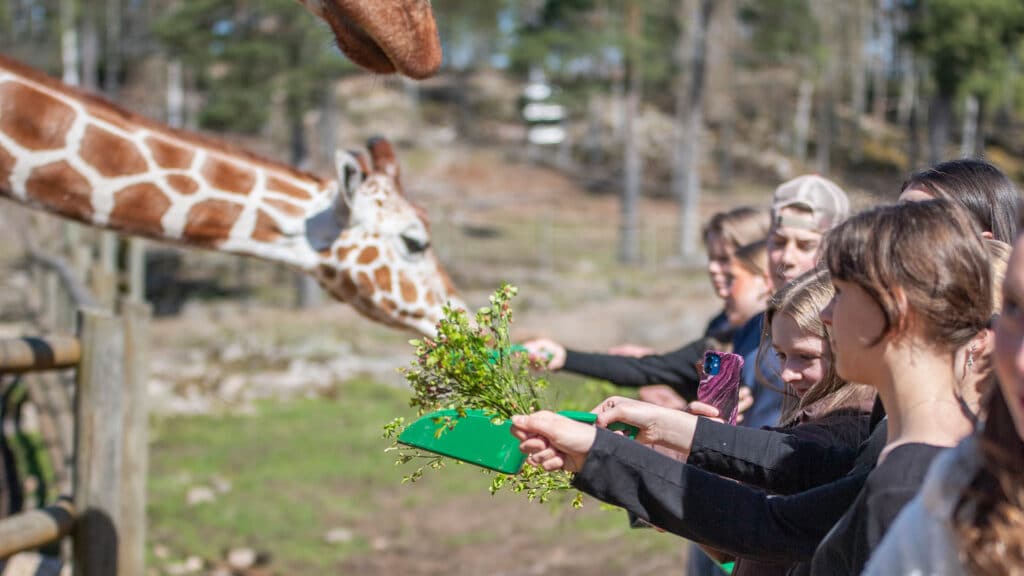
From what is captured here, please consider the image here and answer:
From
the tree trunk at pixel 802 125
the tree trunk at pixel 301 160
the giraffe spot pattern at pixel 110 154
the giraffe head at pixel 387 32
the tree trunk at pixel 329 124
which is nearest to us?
the giraffe head at pixel 387 32

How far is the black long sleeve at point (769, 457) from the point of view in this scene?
6.42 feet

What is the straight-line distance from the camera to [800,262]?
300 cm

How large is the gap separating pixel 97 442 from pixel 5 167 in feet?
3.52

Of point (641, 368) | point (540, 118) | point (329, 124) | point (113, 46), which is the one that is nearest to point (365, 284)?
point (641, 368)

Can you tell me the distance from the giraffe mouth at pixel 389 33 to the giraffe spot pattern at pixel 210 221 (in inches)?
73.7

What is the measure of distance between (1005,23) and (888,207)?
2434 cm

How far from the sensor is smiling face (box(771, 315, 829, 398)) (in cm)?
211

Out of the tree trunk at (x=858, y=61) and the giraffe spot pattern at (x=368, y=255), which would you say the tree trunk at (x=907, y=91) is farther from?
the giraffe spot pattern at (x=368, y=255)

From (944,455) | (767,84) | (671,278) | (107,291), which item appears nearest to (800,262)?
(944,455)

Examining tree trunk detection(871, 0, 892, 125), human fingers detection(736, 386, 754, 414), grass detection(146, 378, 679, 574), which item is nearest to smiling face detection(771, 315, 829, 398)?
human fingers detection(736, 386, 754, 414)

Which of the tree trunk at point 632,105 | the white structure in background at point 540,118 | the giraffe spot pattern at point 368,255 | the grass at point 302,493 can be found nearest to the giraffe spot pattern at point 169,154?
the giraffe spot pattern at point 368,255

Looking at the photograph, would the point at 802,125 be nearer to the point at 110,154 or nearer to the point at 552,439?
the point at 110,154

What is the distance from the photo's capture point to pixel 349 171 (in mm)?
4477

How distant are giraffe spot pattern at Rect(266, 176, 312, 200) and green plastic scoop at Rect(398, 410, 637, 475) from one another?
2803mm
